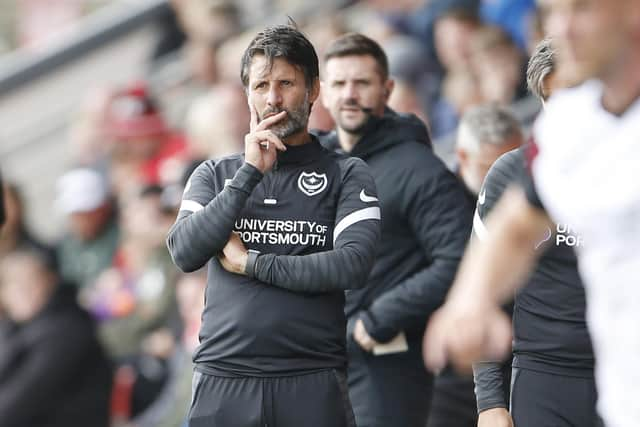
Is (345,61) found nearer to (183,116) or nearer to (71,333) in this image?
(71,333)

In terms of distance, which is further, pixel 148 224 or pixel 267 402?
pixel 148 224

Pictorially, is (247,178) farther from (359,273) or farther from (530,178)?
(530,178)

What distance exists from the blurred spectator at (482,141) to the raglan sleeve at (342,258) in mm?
1673

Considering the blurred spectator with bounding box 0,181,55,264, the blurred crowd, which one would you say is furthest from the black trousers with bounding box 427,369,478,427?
the blurred spectator with bounding box 0,181,55,264

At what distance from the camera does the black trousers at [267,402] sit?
189 inches

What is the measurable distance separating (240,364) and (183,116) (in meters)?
7.93

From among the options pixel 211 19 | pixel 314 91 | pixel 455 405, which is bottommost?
pixel 455 405

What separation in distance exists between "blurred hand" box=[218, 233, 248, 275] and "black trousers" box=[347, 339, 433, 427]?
5.00 ft

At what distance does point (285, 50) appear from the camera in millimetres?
4996

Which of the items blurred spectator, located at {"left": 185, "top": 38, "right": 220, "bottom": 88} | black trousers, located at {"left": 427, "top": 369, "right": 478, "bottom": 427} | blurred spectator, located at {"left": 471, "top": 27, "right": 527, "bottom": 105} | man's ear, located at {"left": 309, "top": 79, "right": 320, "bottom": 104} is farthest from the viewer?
blurred spectator, located at {"left": 185, "top": 38, "right": 220, "bottom": 88}

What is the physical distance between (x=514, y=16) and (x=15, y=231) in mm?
3915

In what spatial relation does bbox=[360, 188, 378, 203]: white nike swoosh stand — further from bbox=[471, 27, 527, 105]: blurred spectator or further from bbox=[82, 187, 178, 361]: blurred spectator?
bbox=[82, 187, 178, 361]: blurred spectator

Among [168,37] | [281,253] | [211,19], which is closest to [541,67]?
[281,253]

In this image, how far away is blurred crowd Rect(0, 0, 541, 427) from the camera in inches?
356
